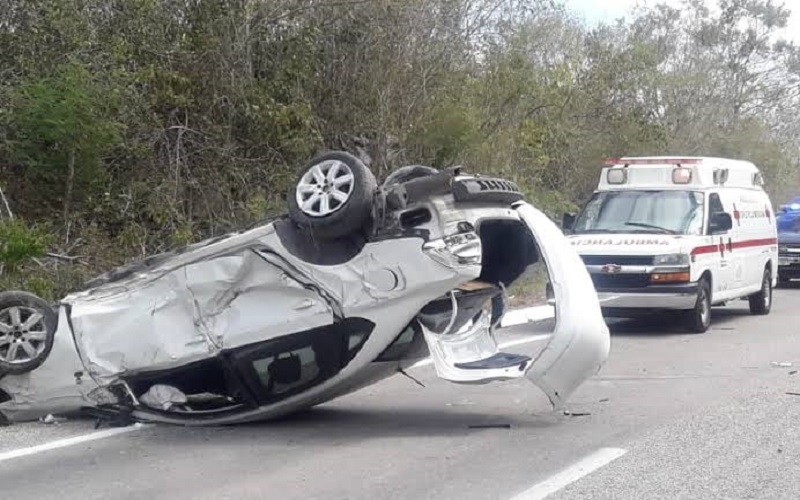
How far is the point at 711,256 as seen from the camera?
1623 centimetres

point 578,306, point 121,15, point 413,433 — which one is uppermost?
point 121,15

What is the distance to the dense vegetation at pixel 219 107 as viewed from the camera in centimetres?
1549

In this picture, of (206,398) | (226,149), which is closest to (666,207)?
(226,149)

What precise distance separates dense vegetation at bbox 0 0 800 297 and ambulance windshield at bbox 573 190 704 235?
4791 mm

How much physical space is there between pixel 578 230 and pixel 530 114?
9.85 meters

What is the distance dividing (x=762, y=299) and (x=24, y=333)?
43.9ft

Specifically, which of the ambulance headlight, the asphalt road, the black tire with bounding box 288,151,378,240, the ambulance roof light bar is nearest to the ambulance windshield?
the ambulance roof light bar

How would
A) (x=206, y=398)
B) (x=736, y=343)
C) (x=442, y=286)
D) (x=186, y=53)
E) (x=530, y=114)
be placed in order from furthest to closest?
(x=530, y=114), (x=186, y=53), (x=736, y=343), (x=206, y=398), (x=442, y=286)

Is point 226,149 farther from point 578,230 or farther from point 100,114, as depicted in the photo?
point 578,230

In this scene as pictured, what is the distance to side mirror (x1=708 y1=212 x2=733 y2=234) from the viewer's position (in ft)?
53.3

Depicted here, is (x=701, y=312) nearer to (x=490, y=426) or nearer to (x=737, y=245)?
(x=737, y=245)

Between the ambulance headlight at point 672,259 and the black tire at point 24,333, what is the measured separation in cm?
884

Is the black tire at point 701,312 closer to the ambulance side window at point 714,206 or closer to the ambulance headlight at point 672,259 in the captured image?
the ambulance headlight at point 672,259

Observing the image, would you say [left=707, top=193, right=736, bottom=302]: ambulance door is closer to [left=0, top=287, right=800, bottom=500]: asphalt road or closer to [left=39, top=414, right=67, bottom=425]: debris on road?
[left=0, top=287, right=800, bottom=500]: asphalt road
